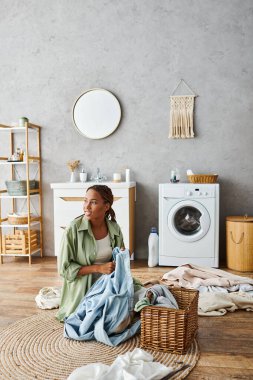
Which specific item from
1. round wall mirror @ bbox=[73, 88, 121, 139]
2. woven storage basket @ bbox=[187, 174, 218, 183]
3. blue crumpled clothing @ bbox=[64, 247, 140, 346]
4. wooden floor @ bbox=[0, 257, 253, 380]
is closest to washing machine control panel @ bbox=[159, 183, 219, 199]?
woven storage basket @ bbox=[187, 174, 218, 183]

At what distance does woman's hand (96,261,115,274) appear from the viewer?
2.35 metres

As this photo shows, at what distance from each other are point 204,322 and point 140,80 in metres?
2.78

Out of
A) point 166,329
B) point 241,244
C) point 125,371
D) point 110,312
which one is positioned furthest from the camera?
point 241,244

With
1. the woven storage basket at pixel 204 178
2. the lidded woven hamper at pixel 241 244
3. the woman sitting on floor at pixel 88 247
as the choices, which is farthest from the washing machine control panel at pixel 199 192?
the woman sitting on floor at pixel 88 247

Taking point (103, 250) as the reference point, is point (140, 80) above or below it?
above

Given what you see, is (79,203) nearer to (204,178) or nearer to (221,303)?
(204,178)

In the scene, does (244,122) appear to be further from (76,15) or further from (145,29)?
(76,15)

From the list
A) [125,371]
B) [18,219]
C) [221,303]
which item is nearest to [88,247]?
[125,371]

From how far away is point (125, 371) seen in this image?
177 centimetres

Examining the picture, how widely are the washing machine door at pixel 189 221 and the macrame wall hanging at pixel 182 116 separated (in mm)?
819

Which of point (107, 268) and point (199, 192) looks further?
point (199, 192)

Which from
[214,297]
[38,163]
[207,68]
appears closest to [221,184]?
[207,68]

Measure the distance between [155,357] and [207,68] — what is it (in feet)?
10.5

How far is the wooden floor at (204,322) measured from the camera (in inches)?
78.8
